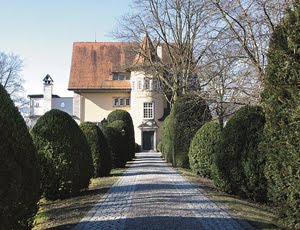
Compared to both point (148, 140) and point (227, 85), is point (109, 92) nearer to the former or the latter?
point (148, 140)

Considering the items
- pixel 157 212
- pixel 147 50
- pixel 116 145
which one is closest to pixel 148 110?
pixel 147 50

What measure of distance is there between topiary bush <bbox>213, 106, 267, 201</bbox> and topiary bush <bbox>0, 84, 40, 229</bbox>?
587 centimetres

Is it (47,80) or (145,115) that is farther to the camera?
(47,80)

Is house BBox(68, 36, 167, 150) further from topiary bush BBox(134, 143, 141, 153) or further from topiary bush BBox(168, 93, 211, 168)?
topiary bush BBox(168, 93, 211, 168)

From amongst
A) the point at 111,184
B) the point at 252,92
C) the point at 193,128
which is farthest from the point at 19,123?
the point at 193,128

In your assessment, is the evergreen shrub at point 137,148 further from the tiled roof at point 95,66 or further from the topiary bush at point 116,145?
the topiary bush at point 116,145

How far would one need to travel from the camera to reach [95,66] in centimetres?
5884

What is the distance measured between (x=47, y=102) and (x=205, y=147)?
5086 centimetres

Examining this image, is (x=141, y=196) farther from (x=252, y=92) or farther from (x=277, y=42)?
(x=252, y=92)

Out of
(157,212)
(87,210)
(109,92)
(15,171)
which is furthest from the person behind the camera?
(109,92)

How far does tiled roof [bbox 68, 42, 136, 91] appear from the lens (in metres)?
57.6

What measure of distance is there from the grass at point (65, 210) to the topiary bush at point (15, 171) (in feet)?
3.16

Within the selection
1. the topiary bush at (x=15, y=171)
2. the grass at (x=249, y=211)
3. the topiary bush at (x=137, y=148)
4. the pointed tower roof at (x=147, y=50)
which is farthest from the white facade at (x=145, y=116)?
the topiary bush at (x=15, y=171)

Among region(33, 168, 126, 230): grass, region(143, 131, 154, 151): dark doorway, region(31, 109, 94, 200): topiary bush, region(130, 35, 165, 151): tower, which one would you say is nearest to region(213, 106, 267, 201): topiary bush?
region(33, 168, 126, 230): grass
